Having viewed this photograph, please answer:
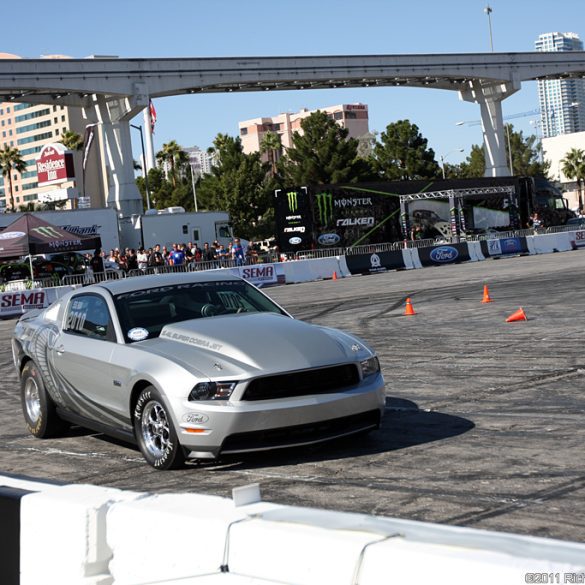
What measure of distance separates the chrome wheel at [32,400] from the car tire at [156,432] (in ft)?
7.08

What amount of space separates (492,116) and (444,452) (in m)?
63.7

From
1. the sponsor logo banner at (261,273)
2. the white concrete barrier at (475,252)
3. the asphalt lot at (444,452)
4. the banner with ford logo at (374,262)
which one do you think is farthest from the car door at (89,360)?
the white concrete barrier at (475,252)

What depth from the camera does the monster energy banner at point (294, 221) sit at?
1836 inches

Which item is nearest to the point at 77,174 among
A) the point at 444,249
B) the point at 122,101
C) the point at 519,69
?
the point at 122,101

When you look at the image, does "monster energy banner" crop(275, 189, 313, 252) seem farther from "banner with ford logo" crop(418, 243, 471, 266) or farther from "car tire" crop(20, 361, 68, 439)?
"car tire" crop(20, 361, 68, 439)

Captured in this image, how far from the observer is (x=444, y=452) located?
728 cm

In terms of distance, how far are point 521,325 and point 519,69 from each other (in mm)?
54938

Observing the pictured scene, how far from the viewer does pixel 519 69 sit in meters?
66.9

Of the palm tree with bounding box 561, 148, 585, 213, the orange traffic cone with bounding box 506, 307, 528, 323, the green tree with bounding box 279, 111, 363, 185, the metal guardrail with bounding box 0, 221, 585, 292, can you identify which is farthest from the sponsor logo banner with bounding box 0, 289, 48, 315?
the palm tree with bounding box 561, 148, 585, 213

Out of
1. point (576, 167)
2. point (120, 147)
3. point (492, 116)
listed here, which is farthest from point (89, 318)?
point (576, 167)

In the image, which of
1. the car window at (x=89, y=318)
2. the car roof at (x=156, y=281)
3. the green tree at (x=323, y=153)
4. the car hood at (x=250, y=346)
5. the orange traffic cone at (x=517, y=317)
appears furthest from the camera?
the green tree at (x=323, y=153)

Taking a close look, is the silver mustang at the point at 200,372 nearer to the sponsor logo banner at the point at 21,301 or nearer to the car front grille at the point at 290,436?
the car front grille at the point at 290,436

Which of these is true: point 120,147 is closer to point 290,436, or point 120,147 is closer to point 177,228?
point 177,228

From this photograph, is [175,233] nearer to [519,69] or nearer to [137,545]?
[519,69]
